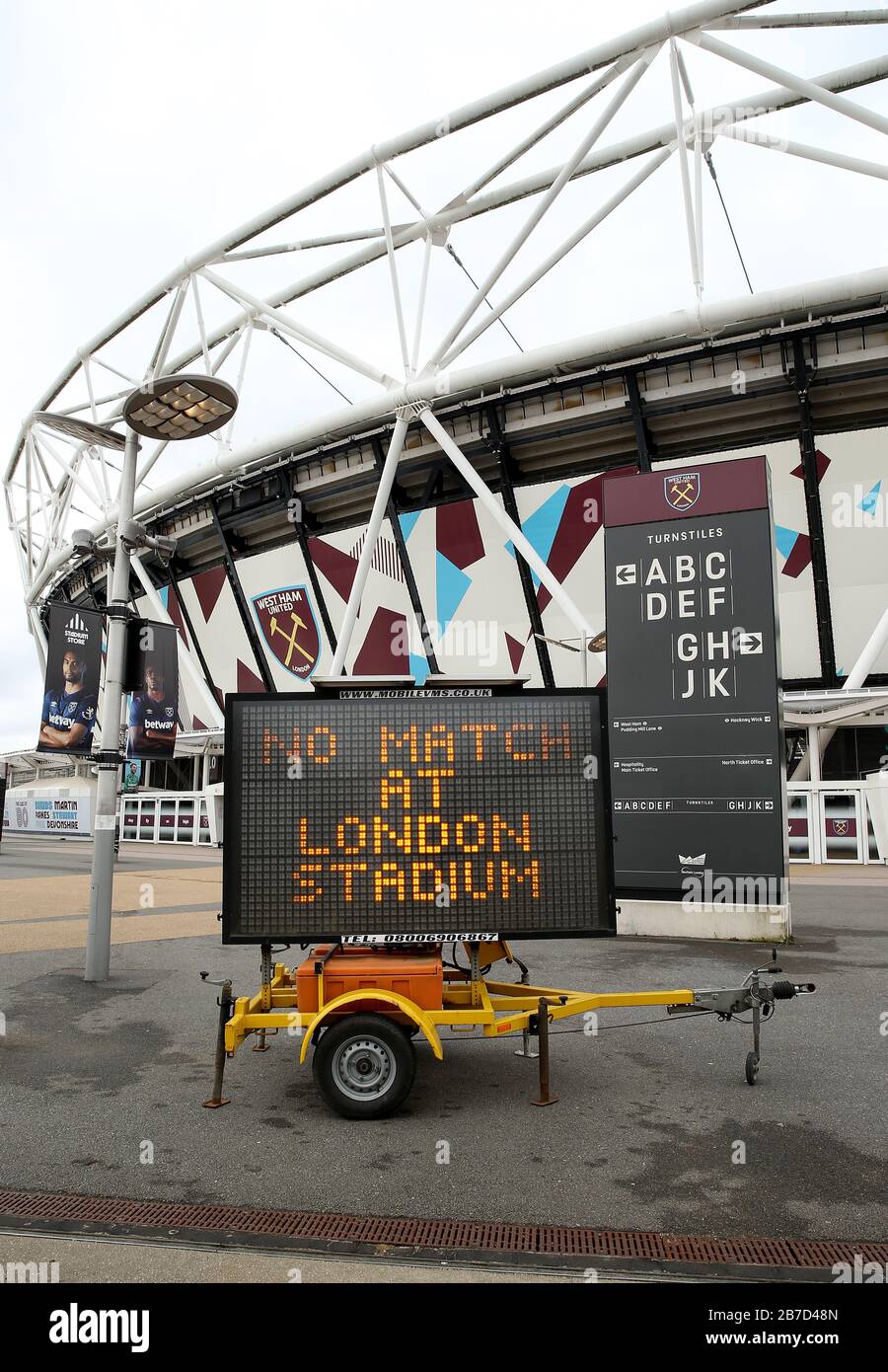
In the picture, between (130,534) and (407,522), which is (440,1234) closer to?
(130,534)

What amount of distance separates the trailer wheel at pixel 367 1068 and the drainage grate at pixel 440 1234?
131 cm

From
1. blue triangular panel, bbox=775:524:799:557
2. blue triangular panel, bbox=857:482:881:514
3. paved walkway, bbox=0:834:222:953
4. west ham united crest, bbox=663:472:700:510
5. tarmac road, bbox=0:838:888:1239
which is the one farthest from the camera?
blue triangular panel, bbox=775:524:799:557

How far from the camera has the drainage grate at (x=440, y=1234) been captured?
12.0 feet

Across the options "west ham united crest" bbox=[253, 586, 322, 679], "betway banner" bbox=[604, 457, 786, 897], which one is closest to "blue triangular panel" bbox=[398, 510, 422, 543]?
"west ham united crest" bbox=[253, 586, 322, 679]

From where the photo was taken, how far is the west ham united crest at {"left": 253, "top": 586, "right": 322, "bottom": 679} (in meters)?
32.4

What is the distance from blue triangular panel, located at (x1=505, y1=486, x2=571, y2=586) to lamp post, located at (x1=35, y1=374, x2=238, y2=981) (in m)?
16.8

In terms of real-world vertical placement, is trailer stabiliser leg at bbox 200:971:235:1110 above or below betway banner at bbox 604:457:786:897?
below

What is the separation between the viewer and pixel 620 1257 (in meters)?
3.62

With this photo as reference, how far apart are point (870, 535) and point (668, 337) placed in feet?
24.9

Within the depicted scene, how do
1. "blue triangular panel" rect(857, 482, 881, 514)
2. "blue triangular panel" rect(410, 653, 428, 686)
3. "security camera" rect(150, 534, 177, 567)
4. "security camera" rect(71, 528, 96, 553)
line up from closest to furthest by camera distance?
"security camera" rect(71, 528, 96, 553)
"security camera" rect(150, 534, 177, 567)
"blue triangular panel" rect(857, 482, 881, 514)
"blue triangular panel" rect(410, 653, 428, 686)

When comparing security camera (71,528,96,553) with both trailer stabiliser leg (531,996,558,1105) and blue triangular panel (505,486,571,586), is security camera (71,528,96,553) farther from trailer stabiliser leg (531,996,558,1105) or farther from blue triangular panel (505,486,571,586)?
blue triangular panel (505,486,571,586)

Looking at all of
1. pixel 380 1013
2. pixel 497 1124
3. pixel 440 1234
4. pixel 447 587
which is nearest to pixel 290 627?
pixel 447 587

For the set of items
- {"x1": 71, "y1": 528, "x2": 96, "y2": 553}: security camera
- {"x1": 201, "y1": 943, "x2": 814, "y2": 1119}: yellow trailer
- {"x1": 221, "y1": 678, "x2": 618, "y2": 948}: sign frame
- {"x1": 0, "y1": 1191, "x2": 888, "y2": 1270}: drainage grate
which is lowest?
{"x1": 0, "y1": 1191, "x2": 888, "y2": 1270}: drainage grate

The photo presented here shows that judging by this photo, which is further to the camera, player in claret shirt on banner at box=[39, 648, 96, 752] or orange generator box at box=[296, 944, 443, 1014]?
player in claret shirt on banner at box=[39, 648, 96, 752]
